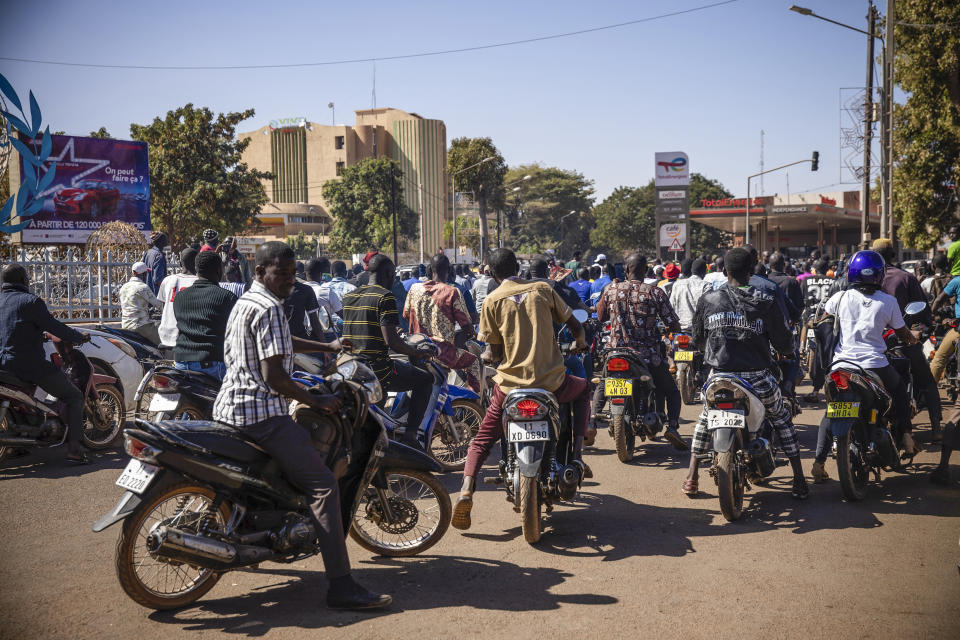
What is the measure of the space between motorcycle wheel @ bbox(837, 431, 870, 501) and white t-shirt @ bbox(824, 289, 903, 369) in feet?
2.27

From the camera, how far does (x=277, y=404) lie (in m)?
4.20

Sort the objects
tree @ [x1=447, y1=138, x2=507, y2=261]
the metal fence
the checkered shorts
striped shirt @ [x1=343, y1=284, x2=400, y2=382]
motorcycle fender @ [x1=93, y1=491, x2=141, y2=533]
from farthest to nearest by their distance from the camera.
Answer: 1. tree @ [x1=447, y1=138, x2=507, y2=261]
2. the metal fence
3. striped shirt @ [x1=343, y1=284, x2=400, y2=382]
4. the checkered shorts
5. motorcycle fender @ [x1=93, y1=491, x2=141, y2=533]

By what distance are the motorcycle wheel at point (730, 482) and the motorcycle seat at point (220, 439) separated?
309 cm

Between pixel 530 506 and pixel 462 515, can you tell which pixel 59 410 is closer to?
pixel 462 515

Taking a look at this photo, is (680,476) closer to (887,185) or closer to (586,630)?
(586,630)

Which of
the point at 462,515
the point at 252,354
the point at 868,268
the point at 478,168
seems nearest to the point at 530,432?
the point at 462,515

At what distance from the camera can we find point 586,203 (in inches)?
3487

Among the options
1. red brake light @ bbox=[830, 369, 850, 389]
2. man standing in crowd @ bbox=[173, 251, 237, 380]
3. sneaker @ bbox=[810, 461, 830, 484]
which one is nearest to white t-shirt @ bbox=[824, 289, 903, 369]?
red brake light @ bbox=[830, 369, 850, 389]

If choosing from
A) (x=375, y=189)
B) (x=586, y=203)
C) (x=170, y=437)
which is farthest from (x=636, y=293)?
(x=586, y=203)

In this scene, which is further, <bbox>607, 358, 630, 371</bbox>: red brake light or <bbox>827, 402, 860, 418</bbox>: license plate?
<bbox>607, 358, 630, 371</bbox>: red brake light

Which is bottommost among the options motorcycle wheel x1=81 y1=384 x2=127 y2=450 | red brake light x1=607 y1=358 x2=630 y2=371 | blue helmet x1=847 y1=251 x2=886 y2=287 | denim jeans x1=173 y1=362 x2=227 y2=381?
motorcycle wheel x1=81 y1=384 x2=127 y2=450

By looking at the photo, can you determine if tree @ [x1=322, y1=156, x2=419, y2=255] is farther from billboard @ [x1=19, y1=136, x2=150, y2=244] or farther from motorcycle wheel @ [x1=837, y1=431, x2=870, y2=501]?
motorcycle wheel @ [x1=837, y1=431, x2=870, y2=501]

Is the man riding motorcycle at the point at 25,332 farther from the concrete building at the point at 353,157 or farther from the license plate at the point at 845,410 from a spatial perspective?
the concrete building at the point at 353,157

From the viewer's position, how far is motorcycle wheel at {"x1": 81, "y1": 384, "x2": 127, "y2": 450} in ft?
27.4
